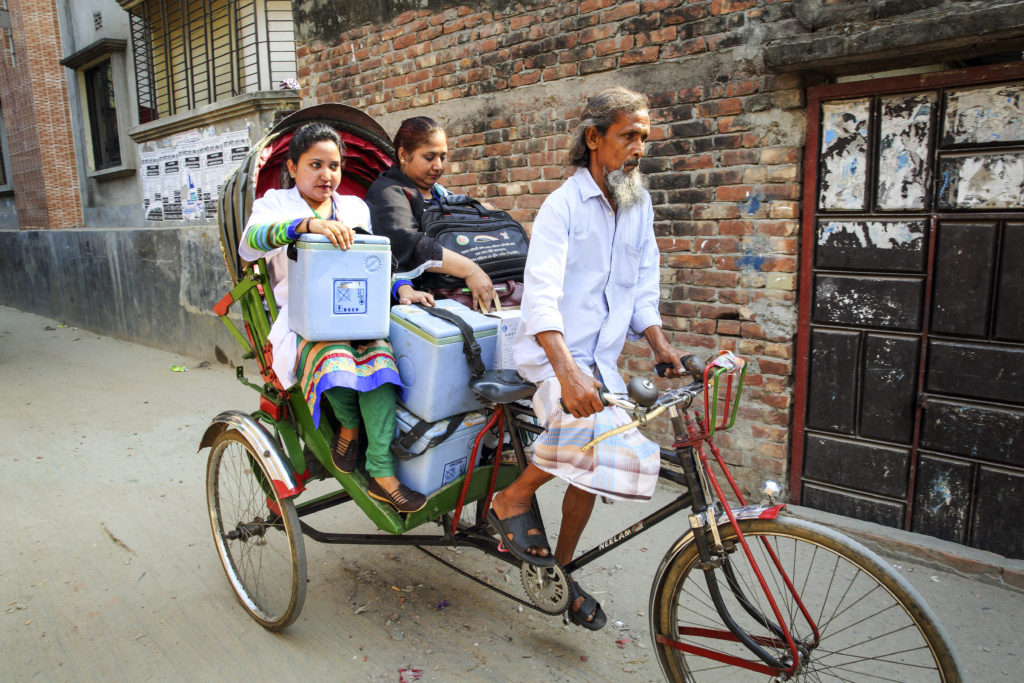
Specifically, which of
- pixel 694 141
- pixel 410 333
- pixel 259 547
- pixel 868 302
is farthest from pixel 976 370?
pixel 259 547

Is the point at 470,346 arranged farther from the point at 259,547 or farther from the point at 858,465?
the point at 858,465

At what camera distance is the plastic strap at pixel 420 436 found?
8.48 ft

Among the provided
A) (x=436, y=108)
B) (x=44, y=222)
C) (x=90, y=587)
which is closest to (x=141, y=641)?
(x=90, y=587)

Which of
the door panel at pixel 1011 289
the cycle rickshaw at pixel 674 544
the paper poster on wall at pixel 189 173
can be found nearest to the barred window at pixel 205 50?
the paper poster on wall at pixel 189 173

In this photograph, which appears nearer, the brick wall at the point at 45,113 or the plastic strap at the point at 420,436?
the plastic strap at the point at 420,436

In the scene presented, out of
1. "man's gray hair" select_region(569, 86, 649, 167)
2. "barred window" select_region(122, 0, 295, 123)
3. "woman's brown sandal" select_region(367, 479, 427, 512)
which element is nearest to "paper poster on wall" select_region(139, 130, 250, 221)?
"barred window" select_region(122, 0, 295, 123)

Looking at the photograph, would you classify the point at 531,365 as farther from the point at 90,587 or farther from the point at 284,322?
the point at 90,587

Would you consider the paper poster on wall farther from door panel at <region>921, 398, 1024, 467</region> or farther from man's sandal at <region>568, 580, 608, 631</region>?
door panel at <region>921, 398, 1024, 467</region>

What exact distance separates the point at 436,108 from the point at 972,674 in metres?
4.90

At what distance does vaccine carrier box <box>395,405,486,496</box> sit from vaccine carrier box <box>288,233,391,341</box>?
0.40 meters

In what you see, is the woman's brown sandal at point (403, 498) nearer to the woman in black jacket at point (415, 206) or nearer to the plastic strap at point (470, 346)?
the plastic strap at point (470, 346)

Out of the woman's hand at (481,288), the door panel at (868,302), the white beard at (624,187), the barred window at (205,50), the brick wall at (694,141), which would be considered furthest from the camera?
the barred window at (205,50)

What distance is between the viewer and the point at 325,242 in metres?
2.45

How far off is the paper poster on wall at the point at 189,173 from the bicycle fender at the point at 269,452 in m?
6.43
